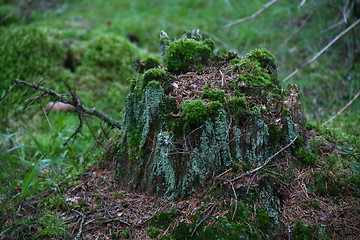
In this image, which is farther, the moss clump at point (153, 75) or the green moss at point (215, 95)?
the moss clump at point (153, 75)

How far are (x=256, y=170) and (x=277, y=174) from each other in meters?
0.19

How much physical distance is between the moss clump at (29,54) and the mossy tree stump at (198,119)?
12.0 feet

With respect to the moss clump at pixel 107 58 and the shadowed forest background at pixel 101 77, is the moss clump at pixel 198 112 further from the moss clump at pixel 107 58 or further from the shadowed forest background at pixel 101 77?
the moss clump at pixel 107 58

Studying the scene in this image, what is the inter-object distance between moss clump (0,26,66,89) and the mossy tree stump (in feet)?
12.0

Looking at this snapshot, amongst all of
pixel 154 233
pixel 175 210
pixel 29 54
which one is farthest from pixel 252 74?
pixel 29 54

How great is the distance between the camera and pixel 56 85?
5.70m

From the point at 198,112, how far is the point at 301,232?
1007mm

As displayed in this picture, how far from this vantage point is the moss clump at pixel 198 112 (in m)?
2.35

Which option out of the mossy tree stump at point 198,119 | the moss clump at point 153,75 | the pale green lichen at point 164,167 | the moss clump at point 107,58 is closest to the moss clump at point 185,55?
the mossy tree stump at point 198,119

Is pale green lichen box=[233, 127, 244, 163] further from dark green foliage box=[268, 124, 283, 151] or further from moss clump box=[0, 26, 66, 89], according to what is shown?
moss clump box=[0, 26, 66, 89]

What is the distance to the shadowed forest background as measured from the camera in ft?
8.75

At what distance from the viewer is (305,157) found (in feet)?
8.28

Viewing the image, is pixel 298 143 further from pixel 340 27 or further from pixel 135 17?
pixel 135 17

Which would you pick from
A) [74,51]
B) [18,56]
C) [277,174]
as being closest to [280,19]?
[74,51]
